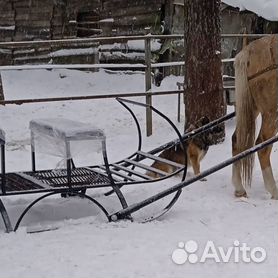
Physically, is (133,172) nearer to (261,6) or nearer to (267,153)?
(267,153)

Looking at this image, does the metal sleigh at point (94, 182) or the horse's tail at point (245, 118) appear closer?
the metal sleigh at point (94, 182)

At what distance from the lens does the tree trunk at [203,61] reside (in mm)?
7541

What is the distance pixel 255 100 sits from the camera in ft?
17.9

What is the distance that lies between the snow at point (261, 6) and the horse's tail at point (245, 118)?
857cm

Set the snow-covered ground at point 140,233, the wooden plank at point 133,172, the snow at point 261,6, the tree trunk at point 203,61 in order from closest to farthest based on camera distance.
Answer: the snow-covered ground at point 140,233 < the wooden plank at point 133,172 < the tree trunk at point 203,61 < the snow at point 261,6

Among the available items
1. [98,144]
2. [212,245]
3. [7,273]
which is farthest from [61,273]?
[98,144]

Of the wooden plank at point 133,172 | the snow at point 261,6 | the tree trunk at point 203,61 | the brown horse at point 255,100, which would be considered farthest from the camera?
the snow at point 261,6

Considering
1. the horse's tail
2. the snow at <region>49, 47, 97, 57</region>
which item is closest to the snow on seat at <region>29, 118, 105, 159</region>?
the horse's tail

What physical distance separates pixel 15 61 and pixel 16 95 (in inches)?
181

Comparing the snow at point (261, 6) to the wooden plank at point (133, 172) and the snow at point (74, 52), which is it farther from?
the wooden plank at point (133, 172)

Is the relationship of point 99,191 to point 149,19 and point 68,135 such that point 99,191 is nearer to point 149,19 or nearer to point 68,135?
point 68,135

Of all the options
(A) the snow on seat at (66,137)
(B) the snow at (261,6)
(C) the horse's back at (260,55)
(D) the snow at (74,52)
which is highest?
(B) the snow at (261,6)

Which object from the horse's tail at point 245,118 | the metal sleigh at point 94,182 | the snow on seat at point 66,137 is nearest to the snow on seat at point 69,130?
the snow on seat at point 66,137

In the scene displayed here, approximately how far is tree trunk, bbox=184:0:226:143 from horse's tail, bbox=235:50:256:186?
2.03m
